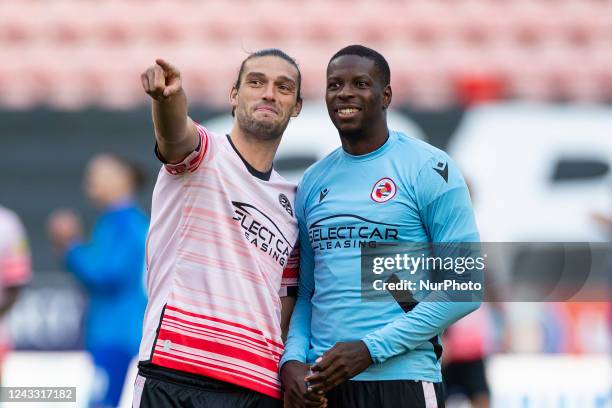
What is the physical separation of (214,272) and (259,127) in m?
0.56

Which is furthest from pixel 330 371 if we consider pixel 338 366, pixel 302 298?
pixel 302 298

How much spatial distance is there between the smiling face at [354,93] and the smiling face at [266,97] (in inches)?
9.5

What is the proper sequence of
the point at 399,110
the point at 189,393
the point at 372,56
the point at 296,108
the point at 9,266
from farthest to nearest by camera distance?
the point at 399,110
the point at 9,266
the point at 296,108
the point at 372,56
the point at 189,393

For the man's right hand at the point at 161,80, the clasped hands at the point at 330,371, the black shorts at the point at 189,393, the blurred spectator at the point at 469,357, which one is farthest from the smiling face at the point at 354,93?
the blurred spectator at the point at 469,357

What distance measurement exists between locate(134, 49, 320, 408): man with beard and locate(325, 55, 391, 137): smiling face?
0.27 meters

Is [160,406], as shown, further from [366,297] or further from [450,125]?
[450,125]

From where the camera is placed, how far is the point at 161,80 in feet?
10.9

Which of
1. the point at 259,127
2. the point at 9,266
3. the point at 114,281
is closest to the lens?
the point at 259,127

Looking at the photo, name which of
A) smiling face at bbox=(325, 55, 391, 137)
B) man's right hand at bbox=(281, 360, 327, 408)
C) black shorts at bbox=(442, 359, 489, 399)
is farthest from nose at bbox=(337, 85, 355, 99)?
black shorts at bbox=(442, 359, 489, 399)

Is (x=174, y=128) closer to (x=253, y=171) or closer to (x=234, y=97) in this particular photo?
(x=253, y=171)

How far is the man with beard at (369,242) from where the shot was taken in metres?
3.51

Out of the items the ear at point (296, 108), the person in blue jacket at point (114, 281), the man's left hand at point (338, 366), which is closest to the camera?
the man's left hand at point (338, 366)

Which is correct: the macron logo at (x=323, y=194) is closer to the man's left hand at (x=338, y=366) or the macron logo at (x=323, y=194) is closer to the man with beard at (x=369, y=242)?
the man with beard at (x=369, y=242)

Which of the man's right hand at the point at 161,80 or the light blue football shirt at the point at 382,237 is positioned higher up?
the man's right hand at the point at 161,80
